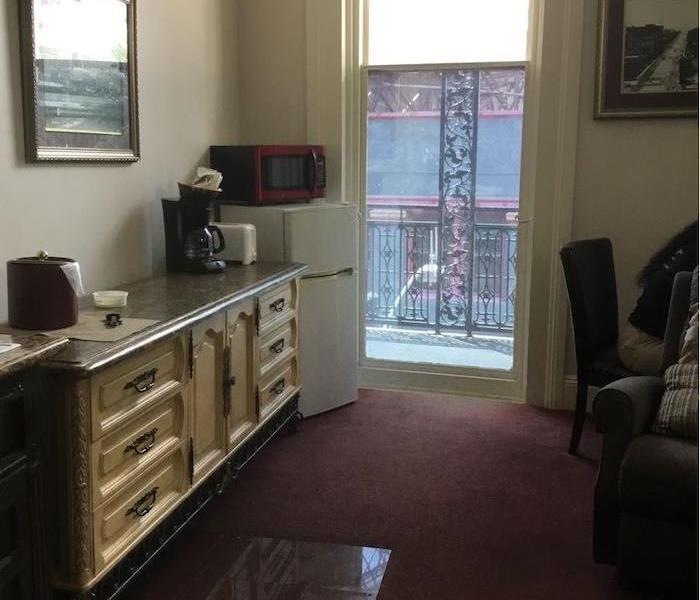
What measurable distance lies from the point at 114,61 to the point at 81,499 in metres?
1.66

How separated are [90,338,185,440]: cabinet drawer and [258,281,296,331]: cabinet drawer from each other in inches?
27.7

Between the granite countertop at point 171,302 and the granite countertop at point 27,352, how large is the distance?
0.14 ft

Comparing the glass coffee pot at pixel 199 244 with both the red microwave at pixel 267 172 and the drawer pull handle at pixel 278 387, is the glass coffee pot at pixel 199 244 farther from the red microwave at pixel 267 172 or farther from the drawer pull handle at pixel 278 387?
the drawer pull handle at pixel 278 387

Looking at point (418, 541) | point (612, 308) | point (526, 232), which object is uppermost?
point (526, 232)

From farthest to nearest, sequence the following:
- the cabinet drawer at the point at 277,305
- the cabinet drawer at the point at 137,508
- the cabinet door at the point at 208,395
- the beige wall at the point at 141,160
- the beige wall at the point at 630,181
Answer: the beige wall at the point at 630,181 < the cabinet drawer at the point at 277,305 < the cabinet door at the point at 208,395 < the beige wall at the point at 141,160 < the cabinet drawer at the point at 137,508

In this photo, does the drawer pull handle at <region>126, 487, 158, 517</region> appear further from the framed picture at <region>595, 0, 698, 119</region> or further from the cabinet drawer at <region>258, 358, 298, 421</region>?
the framed picture at <region>595, 0, 698, 119</region>

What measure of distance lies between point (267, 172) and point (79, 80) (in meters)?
1.10

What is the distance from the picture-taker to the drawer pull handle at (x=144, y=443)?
2.16m

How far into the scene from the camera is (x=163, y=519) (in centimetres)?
234

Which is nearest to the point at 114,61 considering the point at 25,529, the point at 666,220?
the point at 25,529

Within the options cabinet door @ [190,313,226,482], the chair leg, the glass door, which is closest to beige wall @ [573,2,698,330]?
the glass door

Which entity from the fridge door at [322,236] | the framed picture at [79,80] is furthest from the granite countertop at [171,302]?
the framed picture at [79,80]

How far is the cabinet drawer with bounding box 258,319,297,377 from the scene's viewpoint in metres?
3.11

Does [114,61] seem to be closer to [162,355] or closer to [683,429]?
[162,355]
